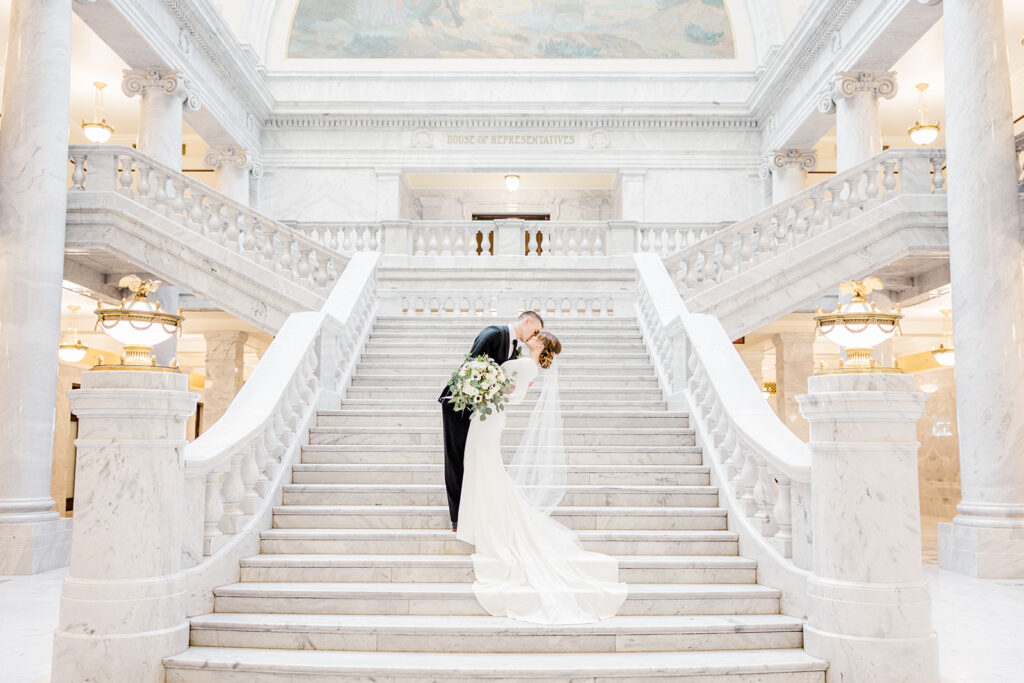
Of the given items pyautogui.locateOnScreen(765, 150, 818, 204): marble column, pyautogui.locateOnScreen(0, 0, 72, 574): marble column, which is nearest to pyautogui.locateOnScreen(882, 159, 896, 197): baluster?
pyautogui.locateOnScreen(765, 150, 818, 204): marble column

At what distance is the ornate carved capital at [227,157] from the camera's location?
746 inches

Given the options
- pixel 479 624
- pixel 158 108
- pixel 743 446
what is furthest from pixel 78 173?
pixel 743 446

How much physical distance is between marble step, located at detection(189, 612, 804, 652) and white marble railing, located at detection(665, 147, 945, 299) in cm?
702

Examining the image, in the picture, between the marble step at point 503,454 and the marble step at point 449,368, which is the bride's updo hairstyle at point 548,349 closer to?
Result: the marble step at point 503,454

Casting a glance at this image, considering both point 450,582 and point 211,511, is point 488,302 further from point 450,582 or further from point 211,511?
point 211,511

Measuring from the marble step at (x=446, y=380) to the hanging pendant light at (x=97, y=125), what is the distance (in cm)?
879

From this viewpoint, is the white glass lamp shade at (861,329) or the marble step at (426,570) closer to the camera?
the white glass lamp shade at (861,329)

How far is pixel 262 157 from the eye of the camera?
20328mm

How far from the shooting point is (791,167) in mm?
19016

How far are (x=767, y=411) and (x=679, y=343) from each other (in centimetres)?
246

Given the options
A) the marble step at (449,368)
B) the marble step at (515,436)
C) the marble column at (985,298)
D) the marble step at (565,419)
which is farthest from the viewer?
the marble step at (449,368)

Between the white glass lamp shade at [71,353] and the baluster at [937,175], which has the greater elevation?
the baluster at [937,175]

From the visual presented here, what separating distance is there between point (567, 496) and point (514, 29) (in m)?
16.5

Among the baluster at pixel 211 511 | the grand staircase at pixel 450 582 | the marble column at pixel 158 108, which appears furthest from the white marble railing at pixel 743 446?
the marble column at pixel 158 108
